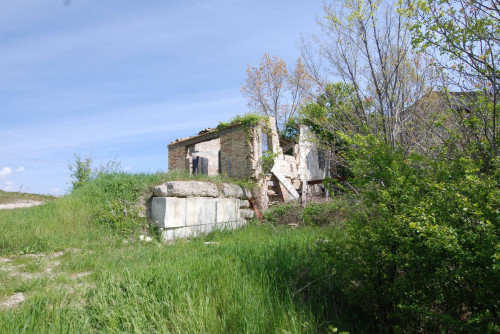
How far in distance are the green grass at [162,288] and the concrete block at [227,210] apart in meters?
2.86

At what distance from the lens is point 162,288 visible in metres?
3.72

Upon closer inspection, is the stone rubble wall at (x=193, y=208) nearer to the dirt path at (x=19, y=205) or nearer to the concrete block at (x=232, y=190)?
the concrete block at (x=232, y=190)

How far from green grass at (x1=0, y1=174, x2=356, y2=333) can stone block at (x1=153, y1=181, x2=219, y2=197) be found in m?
1.94

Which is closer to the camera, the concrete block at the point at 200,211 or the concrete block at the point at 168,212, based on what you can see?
the concrete block at the point at 168,212

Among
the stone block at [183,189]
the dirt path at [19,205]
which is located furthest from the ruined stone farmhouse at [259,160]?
the dirt path at [19,205]

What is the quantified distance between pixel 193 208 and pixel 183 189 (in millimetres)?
580

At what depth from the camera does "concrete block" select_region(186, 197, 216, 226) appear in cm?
832

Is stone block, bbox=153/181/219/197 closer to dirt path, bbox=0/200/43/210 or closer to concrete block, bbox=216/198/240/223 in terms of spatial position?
concrete block, bbox=216/198/240/223

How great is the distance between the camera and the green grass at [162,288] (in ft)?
10.5

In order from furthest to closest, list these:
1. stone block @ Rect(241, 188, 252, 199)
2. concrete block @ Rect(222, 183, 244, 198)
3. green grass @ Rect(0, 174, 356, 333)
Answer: stone block @ Rect(241, 188, 252, 199) < concrete block @ Rect(222, 183, 244, 198) < green grass @ Rect(0, 174, 356, 333)

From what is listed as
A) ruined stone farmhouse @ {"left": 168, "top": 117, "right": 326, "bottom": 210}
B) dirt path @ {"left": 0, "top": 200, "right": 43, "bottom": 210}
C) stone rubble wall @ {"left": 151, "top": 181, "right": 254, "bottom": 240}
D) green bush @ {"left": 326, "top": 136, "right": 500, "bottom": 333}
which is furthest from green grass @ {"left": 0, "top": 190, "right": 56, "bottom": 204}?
green bush @ {"left": 326, "top": 136, "right": 500, "bottom": 333}

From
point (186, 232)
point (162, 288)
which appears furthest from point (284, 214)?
point (162, 288)

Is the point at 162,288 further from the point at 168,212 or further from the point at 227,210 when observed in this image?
the point at 227,210

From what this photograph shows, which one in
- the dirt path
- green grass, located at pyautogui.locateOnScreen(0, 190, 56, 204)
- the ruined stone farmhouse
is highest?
the ruined stone farmhouse
